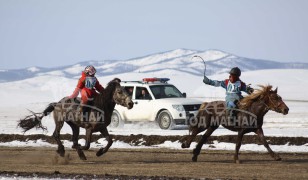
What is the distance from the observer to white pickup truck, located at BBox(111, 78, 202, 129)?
32.5m

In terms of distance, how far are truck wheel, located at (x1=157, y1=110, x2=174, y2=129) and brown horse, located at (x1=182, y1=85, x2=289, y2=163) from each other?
39.9 ft

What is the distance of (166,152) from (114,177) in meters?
7.32

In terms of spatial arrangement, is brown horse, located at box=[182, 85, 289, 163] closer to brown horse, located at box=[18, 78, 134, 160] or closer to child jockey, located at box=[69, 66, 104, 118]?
brown horse, located at box=[18, 78, 134, 160]

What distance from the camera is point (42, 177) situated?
53.1ft

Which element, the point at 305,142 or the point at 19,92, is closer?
the point at 305,142

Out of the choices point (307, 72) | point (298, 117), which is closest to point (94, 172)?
point (298, 117)

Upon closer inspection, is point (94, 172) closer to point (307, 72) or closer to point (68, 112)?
point (68, 112)

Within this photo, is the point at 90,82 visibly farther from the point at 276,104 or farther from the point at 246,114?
the point at 276,104

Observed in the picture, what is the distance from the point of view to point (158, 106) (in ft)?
108


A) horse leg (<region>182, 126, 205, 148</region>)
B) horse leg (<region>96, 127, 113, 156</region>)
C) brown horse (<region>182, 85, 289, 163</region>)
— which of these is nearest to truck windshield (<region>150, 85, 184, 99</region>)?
horse leg (<region>182, 126, 205, 148</region>)

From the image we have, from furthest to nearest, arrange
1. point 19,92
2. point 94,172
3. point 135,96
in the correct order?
point 19,92
point 135,96
point 94,172

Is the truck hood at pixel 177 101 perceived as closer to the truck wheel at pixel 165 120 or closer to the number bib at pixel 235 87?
the truck wheel at pixel 165 120

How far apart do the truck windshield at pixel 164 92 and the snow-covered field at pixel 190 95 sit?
4.24 feet

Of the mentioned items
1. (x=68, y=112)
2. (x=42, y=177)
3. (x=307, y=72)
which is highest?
(x=307, y=72)
